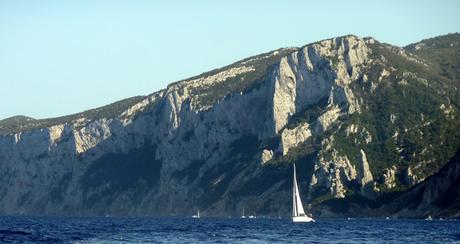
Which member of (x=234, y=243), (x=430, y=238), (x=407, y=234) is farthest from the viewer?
(x=407, y=234)

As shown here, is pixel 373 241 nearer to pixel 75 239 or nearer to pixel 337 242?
pixel 337 242

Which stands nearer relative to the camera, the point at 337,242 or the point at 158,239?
the point at 337,242

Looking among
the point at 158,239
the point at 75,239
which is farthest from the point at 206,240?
the point at 75,239

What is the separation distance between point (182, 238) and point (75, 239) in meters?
15.3

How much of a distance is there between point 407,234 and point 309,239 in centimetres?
2063

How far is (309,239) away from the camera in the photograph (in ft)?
420

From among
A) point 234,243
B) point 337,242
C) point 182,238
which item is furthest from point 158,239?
point 337,242

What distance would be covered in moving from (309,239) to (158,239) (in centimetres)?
2092

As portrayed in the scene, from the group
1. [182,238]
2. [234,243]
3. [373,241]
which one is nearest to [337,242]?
[373,241]

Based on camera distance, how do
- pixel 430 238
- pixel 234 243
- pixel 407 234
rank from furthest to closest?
pixel 407 234, pixel 430 238, pixel 234 243

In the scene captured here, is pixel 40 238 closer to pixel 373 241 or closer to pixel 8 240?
pixel 8 240

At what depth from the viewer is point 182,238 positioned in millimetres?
133375

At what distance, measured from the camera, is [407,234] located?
Answer: 463ft

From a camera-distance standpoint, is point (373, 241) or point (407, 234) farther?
point (407, 234)
